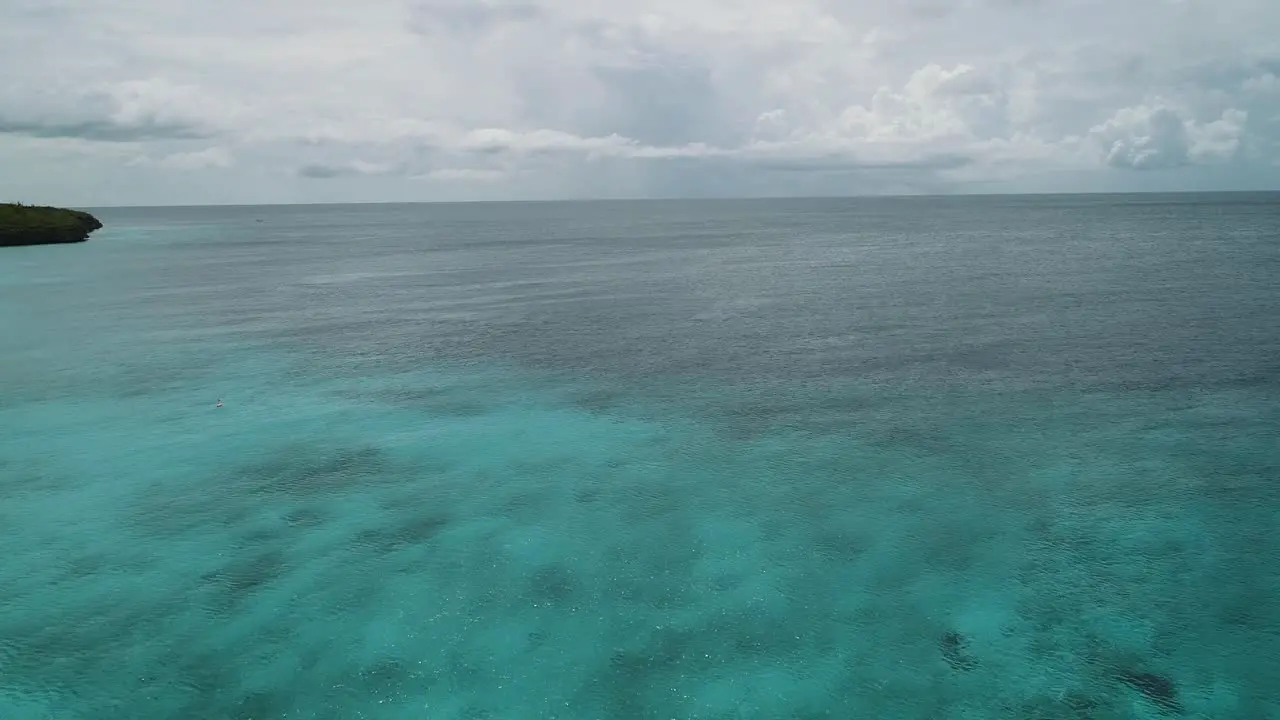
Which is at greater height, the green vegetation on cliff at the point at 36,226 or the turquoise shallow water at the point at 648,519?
the green vegetation on cliff at the point at 36,226

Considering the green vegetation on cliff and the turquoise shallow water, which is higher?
the green vegetation on cliff

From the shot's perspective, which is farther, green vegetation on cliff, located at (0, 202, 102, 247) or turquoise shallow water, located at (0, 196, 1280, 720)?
green vegetation on cliff, located at (0, 202, 102, 247)

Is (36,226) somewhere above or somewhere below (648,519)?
above

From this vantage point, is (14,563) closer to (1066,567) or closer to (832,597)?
(832,597)

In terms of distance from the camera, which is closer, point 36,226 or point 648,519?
point 648,519
